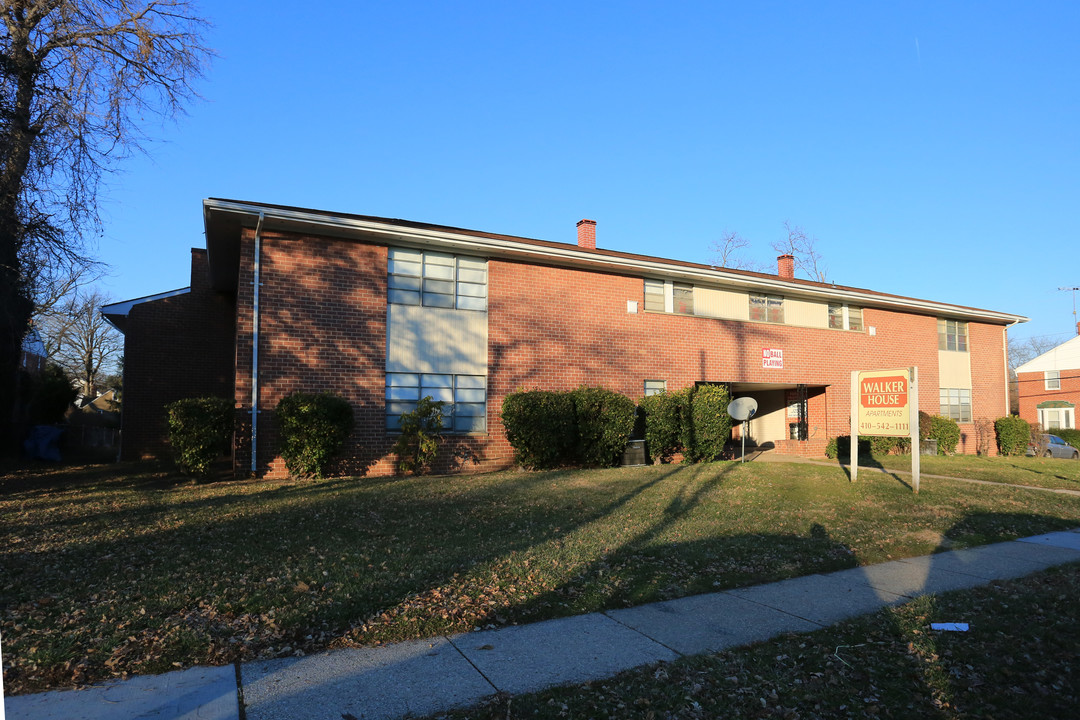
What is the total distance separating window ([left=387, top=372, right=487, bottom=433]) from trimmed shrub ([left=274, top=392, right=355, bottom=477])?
1.67m

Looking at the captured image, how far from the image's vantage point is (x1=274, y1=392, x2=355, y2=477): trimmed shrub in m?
13.0

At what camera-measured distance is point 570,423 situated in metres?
15.5

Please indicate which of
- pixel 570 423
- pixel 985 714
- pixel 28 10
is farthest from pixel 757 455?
pixel 28 10

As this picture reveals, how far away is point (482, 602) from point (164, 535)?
4352 mm

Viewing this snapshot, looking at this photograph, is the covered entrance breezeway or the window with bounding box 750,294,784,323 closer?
the window with bounding box 750,294,784,323

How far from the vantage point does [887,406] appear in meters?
12.9

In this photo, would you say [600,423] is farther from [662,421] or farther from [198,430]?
[198,430]

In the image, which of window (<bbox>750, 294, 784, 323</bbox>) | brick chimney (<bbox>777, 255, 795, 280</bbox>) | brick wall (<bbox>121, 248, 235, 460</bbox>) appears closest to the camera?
brick wall (<bbox>121, 248, 235, 460</bbox>)

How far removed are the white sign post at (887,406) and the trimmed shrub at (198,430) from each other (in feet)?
39.6

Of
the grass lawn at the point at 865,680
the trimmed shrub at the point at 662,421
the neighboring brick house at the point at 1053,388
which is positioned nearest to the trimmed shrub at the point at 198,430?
the trimmed shrub at the point at 662,421

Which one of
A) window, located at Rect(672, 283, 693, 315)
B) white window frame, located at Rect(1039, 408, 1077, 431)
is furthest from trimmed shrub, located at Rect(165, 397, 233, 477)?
white window frame, located at Rect(1039, 408, 1077, 431)

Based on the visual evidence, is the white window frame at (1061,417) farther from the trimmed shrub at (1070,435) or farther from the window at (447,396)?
the window at (447,396)

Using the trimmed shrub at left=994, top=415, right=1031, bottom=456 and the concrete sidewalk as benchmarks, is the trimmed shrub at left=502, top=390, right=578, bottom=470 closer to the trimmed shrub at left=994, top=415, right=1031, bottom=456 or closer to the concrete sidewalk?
the concrete sidewalk

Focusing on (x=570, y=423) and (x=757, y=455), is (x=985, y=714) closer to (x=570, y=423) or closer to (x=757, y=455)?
(x=570, y=423)
